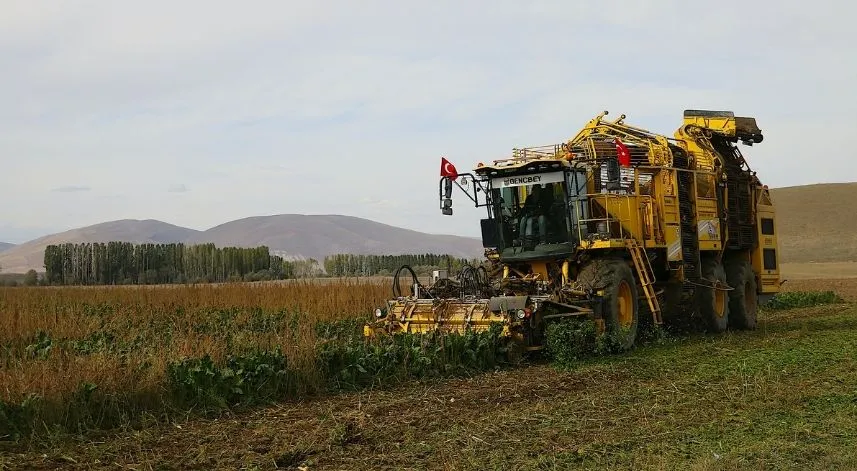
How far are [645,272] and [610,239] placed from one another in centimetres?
113

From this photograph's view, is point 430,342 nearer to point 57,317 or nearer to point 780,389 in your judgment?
point 780,389

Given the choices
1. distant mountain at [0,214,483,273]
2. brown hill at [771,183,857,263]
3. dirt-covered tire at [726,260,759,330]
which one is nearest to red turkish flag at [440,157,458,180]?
dirt-covered tire at [726,260,759,330]

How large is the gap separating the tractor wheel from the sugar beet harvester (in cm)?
2

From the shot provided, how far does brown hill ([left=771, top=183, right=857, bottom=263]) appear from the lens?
73594mm

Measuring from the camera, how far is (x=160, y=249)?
3111 cm

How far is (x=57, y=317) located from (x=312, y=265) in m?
12.6

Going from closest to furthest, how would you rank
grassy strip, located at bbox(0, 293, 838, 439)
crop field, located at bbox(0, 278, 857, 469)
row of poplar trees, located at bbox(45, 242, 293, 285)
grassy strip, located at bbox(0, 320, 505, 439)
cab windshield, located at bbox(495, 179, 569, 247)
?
crop field, located at bbox(0, 278, 857, 469) → grassy strip, located at bbox(0, 320, 505, 439) → grassy strip, located at bbox(0, 293, 838, 439) → cab windshield, located at bbox(495, 179, 569, 247) → row of poplar trees, located at bbox(45, 242, 293, 285)

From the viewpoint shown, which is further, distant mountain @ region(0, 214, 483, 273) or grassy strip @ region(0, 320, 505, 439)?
distant mountain @ region(0, 214, 483, 273)

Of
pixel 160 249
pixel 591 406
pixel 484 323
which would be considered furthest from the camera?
pixel 160 249

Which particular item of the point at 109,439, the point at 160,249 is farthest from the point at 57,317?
the point at 160,249

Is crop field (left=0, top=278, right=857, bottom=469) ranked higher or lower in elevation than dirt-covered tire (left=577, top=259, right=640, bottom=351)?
lower

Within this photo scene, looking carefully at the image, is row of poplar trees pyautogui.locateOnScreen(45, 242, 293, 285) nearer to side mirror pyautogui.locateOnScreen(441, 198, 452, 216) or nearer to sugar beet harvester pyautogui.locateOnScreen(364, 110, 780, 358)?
sugar beet harvester pyautogui.locateOnScreen(364, 110, 780, 358)

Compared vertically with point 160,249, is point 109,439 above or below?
below

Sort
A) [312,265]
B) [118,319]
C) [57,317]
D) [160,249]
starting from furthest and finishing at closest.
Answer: [160,249] < [312,265] < [118,319] < [57,317]
